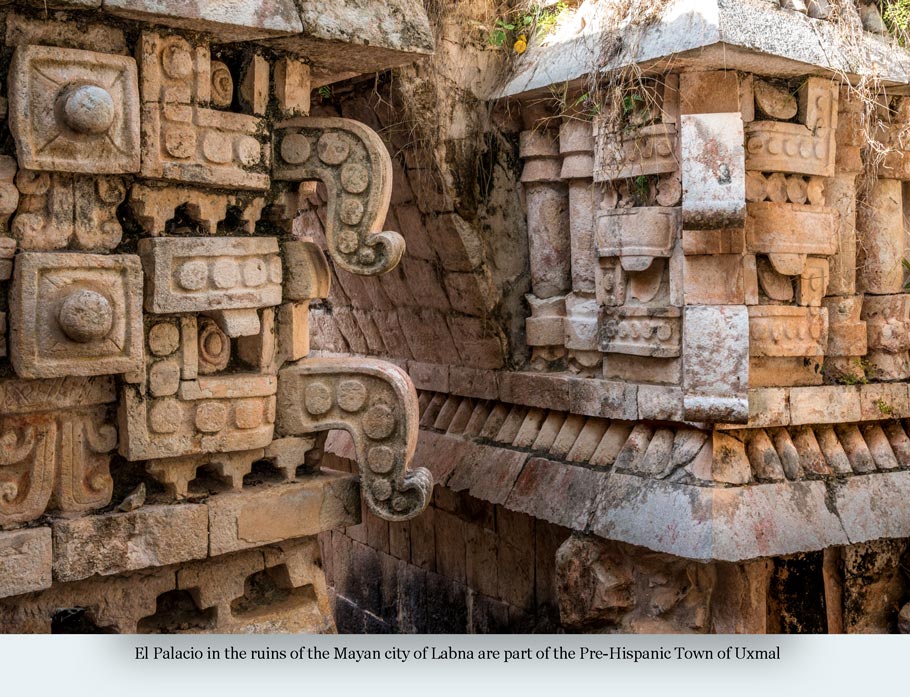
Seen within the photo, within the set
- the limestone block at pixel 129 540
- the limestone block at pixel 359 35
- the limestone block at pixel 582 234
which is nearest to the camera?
the limestone block at pixel 129 540

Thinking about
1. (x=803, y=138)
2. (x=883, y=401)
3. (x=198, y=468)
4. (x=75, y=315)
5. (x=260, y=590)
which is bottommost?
(x=260, y=590)

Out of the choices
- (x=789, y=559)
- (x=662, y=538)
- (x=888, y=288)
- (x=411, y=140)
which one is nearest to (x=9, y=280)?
(x=411, y=140)

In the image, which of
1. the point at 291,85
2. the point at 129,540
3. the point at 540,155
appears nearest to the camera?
the point at 129,540

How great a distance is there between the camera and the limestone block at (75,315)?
3.17 metres

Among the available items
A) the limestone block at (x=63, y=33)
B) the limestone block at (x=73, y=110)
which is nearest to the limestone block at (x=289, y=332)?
the limestone block at (x=73, y=110)

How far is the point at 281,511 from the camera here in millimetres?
3727

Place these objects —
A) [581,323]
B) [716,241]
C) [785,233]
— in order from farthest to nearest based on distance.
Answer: [581,323] → [785,233] → [716,241]

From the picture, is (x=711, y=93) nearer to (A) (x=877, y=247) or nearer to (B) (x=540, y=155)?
(B) (x=540, y=155)

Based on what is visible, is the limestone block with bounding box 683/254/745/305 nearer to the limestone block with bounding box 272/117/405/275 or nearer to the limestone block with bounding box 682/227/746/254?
the limestone block with bounding box 682/227/746/254

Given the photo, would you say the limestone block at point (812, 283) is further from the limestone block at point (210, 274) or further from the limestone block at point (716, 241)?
the limestone block at point (210, 274)

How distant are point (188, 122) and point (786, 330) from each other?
268 centimetres

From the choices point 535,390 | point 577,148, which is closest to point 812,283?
point 577,148

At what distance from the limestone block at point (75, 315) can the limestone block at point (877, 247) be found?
3410 mm

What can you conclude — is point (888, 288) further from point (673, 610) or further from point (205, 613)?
point (205, 613)
